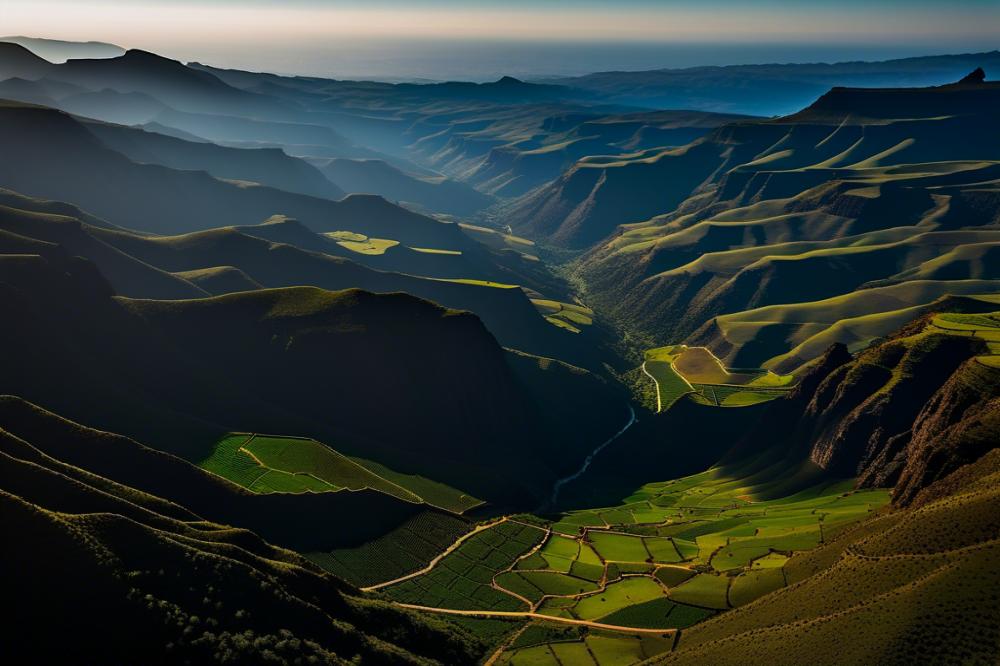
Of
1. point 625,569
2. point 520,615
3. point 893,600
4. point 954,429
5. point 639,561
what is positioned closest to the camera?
point 893,600

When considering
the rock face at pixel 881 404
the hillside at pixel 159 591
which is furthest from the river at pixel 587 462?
the hillside at pixel 159 591

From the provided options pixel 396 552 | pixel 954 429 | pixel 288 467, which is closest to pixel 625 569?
pixel 396 552

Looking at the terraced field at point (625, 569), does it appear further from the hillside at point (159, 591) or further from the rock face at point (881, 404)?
the hillside at point (159, 591)

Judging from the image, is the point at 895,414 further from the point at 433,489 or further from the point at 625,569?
the point at 433,489

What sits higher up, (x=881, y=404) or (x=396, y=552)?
(x=881, y=404)

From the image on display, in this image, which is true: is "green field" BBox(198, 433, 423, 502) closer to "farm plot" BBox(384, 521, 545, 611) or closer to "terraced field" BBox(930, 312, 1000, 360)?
"farm plot" BBox(384, 521, 545, 611)

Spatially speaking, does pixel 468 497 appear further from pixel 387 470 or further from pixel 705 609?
pixel 705 609

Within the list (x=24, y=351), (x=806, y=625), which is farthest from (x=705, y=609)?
(x=24, y=351)

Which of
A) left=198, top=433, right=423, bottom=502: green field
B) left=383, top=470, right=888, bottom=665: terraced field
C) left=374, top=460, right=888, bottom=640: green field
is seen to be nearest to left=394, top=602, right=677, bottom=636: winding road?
left=383, top=470, right=888, bottom=665: terraced field
